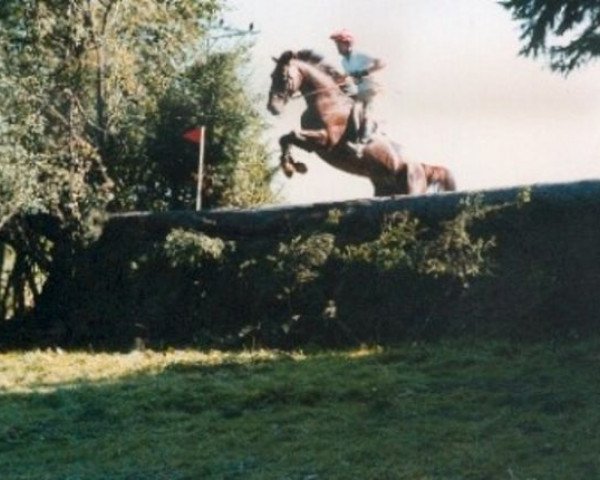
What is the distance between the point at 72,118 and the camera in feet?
69.5

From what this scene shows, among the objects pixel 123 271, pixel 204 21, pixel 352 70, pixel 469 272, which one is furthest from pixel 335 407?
pixel 204 21

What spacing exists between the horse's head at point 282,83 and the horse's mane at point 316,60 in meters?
0.42

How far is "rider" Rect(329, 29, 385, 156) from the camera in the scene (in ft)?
69.3

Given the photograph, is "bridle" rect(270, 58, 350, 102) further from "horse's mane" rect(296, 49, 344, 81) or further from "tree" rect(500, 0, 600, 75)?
"tree" rect(500, 0, 600, 75)

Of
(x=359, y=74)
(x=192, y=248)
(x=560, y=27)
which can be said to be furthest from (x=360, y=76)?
(x=560, y=27)

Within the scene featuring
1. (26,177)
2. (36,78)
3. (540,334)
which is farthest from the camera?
(36,78)

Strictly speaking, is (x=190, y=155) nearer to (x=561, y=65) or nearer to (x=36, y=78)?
(x=36, y=78)

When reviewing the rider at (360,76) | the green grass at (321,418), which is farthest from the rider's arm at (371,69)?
the green grass at (321,418)

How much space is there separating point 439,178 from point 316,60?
3795 mm

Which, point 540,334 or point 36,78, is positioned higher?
point 36,78

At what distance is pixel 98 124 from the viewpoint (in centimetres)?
2197

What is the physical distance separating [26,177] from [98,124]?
3.09 m

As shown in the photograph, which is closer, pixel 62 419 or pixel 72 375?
pixel 62 419

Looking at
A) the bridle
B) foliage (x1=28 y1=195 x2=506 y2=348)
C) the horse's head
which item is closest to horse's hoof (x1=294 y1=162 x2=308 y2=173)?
the horse's head
